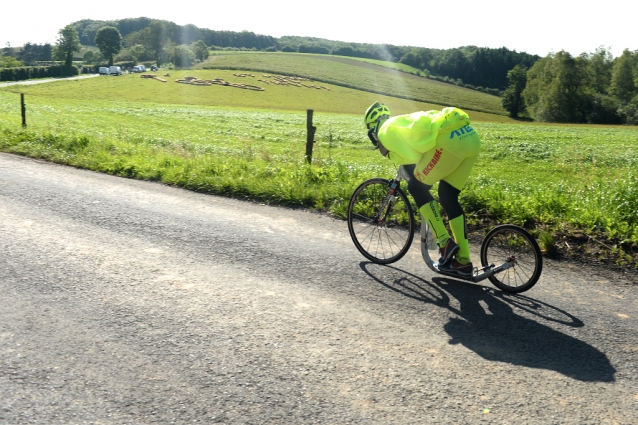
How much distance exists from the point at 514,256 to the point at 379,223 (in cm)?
159

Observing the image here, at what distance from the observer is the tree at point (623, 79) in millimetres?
81062

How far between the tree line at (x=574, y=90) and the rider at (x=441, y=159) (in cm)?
6560

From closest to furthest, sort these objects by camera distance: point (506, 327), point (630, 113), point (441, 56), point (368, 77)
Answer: point (506, 327)
point (630, 113)
point (368, 77)
point (441, 56)

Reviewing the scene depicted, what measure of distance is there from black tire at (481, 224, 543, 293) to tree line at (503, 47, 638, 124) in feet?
215

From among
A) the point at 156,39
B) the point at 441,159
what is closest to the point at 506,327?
the point at 441,159

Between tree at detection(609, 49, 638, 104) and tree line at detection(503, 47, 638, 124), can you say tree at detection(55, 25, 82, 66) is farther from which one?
tree at detection(609, 49, 638, 104)

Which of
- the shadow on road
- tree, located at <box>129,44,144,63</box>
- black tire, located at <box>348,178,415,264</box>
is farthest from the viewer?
tree, located at <box>129,44,144,63</box>

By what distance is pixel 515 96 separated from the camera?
78000 millimetres

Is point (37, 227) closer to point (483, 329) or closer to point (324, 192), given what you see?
point (324, 192)

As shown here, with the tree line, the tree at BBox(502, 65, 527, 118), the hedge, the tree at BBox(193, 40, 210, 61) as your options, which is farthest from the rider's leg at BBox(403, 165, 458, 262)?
the tree at BBox(193, 40, 210, 61)

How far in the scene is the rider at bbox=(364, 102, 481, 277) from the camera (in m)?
5.05

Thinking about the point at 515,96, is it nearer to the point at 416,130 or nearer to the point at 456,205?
the point at 456,205

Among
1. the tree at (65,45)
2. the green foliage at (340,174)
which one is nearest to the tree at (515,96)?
the green foliage at (340,174)

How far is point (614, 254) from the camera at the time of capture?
6133mm
